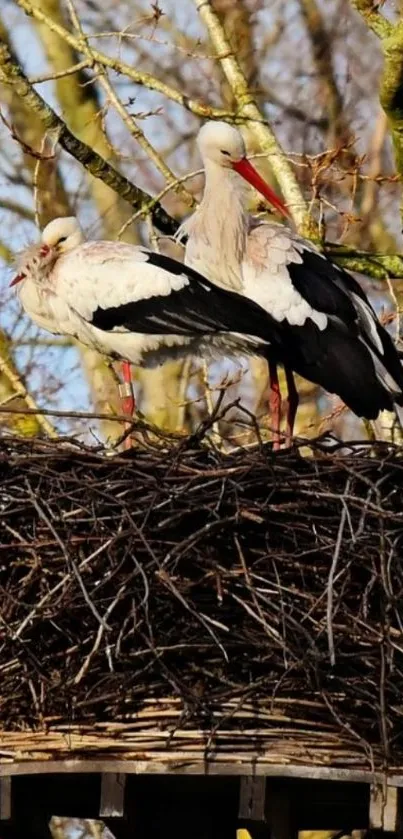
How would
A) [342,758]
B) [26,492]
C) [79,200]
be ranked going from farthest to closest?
[79,200] → [26,492] → [342,758]

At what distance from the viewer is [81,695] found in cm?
638

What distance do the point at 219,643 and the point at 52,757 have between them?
0.64m

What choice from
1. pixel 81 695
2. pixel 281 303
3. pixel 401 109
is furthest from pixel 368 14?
pixel 81 695

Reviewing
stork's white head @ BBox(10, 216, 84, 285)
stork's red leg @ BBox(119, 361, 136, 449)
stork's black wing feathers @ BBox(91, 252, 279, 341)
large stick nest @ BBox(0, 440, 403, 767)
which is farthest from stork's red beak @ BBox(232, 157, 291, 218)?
large stick nest @ BBox(0, 440, 403, 767)

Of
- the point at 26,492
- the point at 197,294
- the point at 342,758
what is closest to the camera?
the point at 342,758

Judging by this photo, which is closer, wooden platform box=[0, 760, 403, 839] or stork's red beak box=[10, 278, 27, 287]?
wooden platform box=[0, 760, 403, 839]

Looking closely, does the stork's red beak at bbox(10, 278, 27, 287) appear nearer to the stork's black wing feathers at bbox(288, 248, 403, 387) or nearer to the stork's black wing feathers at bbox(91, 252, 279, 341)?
the stork's black wing feathers at bbox(91, 252, 279, 341)

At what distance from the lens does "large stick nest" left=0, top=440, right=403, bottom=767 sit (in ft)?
20.6

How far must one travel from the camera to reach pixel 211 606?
21.2ft

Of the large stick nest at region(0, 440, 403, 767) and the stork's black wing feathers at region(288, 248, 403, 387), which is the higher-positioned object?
the stork's black wing feathers at region(288, 248, 403, 387)

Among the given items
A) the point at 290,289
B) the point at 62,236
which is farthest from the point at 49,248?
the point at 290,289

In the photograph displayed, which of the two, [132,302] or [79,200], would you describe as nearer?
[132,302]

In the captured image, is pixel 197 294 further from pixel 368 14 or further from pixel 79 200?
pixel 79 200

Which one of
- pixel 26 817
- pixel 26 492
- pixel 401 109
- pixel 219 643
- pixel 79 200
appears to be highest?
pixel 79 200
